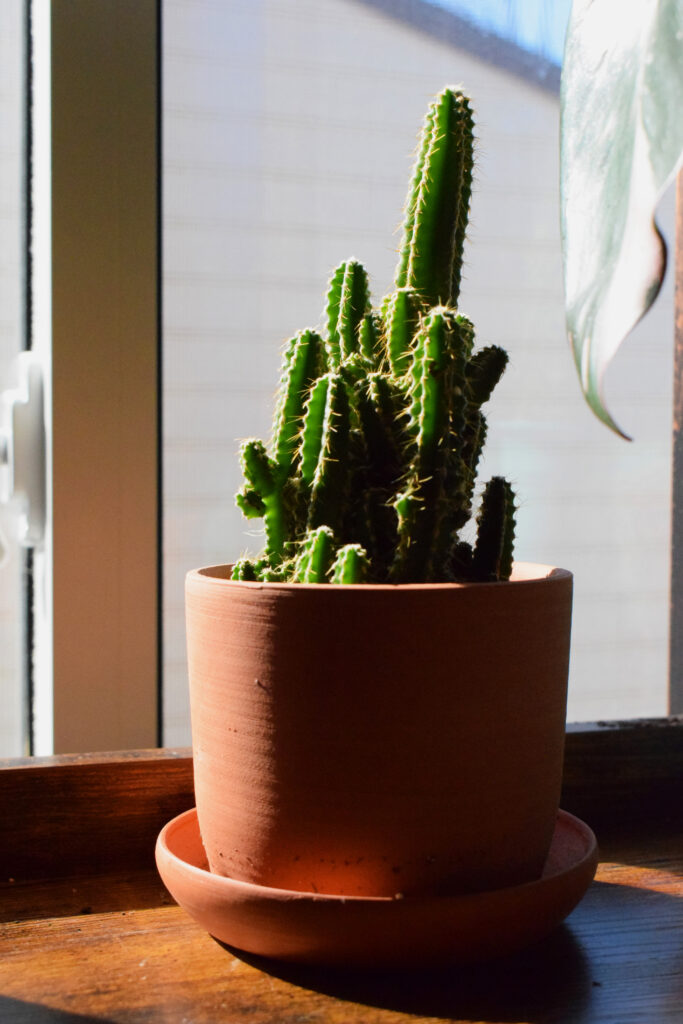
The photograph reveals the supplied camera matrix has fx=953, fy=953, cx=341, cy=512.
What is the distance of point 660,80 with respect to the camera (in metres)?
0.35

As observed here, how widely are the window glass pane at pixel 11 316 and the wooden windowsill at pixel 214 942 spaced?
0.89 ft

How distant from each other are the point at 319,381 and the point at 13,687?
1.98ft

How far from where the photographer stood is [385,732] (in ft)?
1.65

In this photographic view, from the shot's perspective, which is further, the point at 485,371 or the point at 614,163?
the point at 485,371

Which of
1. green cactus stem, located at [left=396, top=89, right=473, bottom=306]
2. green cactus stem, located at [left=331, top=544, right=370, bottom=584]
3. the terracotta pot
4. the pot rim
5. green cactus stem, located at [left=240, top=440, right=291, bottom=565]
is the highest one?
green cactus stem, located at [left=396, top=89, right=473, bottom=306]

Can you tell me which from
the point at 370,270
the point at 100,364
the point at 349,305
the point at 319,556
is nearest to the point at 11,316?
the point at 100,364

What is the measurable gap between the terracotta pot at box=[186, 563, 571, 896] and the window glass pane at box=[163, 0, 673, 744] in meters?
0.44

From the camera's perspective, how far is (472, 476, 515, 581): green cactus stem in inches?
23.5

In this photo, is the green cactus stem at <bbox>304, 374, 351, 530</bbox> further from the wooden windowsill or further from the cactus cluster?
the wooden windowsill

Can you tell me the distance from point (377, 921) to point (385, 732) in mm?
98

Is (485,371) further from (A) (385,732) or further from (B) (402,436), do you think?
(A) (385,732)

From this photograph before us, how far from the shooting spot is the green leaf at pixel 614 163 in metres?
0.32

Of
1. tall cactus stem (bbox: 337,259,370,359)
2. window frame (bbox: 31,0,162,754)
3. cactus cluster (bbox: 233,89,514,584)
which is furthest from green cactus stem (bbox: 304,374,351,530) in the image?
window frame (bbox: 31,0,162,754)

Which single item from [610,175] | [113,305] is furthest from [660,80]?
[113,305]
